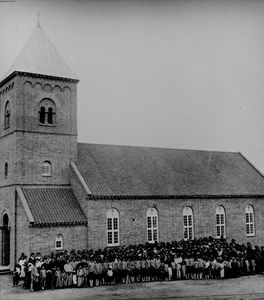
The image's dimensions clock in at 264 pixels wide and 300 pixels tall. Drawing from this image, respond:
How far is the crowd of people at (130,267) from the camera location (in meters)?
24.3

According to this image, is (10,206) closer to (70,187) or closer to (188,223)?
(70,187)

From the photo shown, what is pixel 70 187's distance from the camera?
111 feet

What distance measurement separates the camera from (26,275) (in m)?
24.5

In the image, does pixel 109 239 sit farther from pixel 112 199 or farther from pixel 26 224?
pixel 26 224

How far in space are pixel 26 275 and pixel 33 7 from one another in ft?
47.2

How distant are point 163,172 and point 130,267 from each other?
47.9 ft

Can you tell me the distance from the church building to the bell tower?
75 mm

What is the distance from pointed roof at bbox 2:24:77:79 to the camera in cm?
3284

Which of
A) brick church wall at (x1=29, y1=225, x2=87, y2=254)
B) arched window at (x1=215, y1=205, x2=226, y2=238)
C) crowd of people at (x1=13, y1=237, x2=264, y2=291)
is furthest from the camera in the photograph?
arched window at (x1=215, y1=205, x2=226, y2=238)

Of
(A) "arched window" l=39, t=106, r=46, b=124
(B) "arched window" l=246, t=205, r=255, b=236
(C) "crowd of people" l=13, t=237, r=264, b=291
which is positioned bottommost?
(C) "crowd of people" l=13, t=237, r=264, b=291

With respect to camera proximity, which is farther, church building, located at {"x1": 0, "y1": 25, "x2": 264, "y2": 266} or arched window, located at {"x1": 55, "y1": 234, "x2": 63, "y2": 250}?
church building, located at {"x1": 0, "y1": 25, "x2": 264, "y2": 266}

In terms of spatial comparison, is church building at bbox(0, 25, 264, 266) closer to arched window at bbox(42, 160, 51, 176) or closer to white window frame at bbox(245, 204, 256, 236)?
arched window at bbox(42, 160, 51, 176)

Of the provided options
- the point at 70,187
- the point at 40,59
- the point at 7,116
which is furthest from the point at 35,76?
the point at 70,187

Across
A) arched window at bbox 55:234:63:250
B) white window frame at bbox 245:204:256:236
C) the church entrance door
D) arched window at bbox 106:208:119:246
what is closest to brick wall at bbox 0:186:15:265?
the church entrance door
